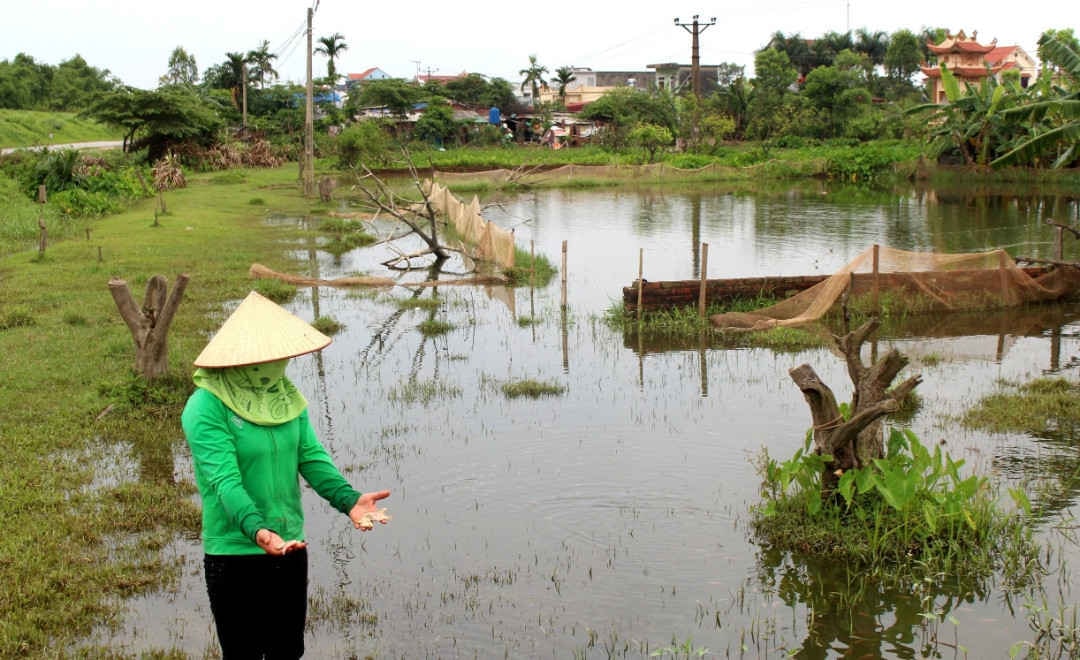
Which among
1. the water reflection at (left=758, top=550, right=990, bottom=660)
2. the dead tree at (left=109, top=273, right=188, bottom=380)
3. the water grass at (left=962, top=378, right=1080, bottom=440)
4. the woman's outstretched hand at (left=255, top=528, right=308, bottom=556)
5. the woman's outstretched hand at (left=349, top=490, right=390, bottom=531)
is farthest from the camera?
the water grass at (left=962, top=378, right=1080, bottom=440)

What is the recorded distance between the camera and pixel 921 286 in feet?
47.3

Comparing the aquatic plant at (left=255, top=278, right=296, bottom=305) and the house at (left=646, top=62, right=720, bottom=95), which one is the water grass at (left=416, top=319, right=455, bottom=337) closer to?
the aquatic plant at (left=255, top=278, right=296, bottom=305)

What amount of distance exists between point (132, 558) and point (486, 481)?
9.21ft

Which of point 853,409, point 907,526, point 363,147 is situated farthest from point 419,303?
point 363,147

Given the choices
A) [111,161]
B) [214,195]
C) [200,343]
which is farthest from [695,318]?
[111,161]

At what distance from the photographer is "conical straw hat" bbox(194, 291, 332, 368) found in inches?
153

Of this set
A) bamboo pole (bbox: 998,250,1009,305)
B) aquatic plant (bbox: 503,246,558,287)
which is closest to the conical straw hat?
bamboo pole (bbox: 998,250,1009,305)

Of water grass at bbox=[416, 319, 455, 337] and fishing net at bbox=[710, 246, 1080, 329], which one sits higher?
fishing net at bbox=[710, 246, 1080, 329]

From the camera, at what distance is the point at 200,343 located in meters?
12.2

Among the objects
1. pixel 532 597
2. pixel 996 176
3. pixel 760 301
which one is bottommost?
pixel 532 597

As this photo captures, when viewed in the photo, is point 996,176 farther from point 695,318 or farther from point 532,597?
point 532,597

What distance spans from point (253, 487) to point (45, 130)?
4582cm

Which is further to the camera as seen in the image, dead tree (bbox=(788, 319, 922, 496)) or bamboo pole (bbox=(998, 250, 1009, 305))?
bamboo pole (bbox=(998, 250, 1009, 305))

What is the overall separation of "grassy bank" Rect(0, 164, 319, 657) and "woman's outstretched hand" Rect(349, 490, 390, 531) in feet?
7.80
